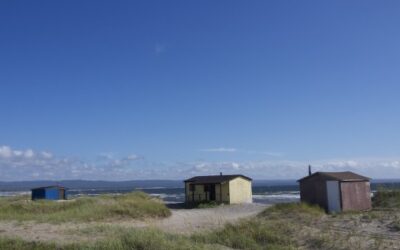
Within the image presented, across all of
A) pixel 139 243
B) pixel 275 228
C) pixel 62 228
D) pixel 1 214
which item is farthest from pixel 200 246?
pixel 1 214

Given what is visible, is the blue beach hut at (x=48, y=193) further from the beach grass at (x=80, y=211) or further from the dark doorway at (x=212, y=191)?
the dark doorway at (x=212, y=191)

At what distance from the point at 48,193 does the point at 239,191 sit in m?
20.8

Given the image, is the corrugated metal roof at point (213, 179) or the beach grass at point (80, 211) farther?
the corrugated metal roof at point (213, 179)

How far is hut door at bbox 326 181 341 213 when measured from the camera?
29047 millimetres

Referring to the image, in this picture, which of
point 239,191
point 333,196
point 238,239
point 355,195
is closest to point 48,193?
point 239,191

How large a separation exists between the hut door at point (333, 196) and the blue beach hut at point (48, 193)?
30.5 m

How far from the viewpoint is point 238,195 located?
1615 inches

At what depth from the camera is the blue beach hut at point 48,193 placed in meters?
49.0

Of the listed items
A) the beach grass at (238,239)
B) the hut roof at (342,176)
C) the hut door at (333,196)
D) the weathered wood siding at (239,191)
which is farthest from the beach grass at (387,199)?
the beach grass at (238,239)

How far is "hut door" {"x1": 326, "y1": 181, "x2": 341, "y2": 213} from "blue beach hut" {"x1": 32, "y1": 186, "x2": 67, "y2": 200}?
1200 inches

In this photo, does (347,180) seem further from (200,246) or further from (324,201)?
(200,246)

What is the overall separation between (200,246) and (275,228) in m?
4.69

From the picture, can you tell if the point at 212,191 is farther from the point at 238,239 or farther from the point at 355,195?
the point at 238,239

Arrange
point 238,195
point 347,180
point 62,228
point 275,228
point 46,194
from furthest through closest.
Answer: point 46,194 < point 238,195 < point 347,180 < point 62,228 < point 275,228
